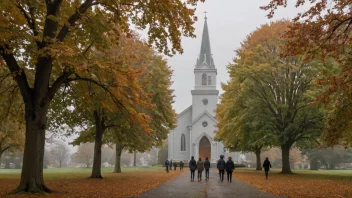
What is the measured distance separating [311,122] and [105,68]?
1888 centimetres

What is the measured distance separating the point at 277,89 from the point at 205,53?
41.5 metres

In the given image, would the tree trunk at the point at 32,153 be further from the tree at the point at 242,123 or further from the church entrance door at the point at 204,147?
the church entrance door at the point at 204,147

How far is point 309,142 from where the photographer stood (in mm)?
28547

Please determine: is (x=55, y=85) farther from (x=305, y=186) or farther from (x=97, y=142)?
(x=305, y=186)

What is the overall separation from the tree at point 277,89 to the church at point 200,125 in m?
31.9

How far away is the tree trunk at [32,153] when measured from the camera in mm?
11617

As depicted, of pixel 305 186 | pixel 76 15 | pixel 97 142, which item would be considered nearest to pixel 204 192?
pixel 305 186

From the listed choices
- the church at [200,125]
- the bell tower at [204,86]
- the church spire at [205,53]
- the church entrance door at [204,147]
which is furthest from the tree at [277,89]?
the church spire at [205,53]

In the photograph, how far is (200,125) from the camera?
6047 cm

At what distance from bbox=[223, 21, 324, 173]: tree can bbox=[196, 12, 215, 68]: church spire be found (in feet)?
123

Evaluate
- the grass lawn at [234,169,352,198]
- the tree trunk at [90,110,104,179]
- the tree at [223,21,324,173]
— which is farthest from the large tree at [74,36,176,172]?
the grass lawn at [234,169,352,198]

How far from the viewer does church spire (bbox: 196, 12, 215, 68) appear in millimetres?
→ 65875

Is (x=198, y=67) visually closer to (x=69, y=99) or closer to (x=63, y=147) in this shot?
(x=69, y=99)

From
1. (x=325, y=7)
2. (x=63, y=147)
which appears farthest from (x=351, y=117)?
(x=63, y=147)
